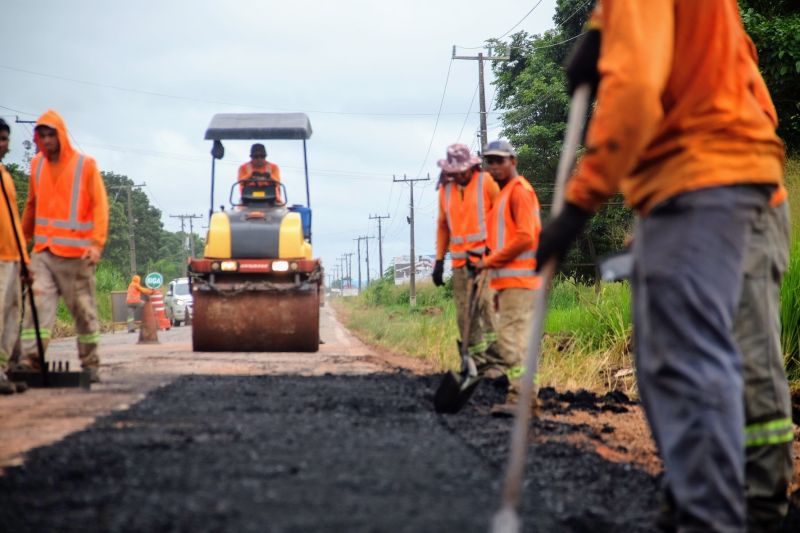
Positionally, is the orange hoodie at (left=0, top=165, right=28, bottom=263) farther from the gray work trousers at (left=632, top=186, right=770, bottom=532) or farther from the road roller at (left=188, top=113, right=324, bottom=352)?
the gray work trousers at (left=632, top=186, right=770, bottom=532)

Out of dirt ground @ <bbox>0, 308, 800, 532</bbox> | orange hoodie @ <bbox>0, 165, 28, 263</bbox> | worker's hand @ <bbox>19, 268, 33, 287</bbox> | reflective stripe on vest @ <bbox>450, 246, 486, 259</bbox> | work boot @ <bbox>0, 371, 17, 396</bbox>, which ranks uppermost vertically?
orange hoodie @ <bbox>0, 165, 28, 263</bbox>

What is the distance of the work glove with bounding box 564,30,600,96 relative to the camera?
2828 millimetres

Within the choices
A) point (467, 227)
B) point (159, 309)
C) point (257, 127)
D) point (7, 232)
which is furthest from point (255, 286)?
point (159, 309)

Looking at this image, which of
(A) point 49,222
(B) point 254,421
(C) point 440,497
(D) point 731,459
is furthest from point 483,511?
(A) point 49,222

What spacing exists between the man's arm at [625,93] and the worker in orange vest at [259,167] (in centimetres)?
874

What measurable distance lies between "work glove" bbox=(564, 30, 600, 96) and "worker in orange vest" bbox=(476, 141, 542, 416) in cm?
359

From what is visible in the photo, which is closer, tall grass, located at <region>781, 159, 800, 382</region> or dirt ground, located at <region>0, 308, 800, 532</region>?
dirt ground, located at <region>0, 308, 800, 532</region>

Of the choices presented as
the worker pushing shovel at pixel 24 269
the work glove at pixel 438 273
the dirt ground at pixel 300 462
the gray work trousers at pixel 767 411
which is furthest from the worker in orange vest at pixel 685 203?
the worker pushing shovel at pixel 24 269

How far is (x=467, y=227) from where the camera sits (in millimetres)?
7906

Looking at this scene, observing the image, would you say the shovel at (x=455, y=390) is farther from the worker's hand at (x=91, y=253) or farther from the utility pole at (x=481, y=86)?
the utility pole at (x=481, y=86)

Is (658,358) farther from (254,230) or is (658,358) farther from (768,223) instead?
(254,230)

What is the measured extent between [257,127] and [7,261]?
4.80 m

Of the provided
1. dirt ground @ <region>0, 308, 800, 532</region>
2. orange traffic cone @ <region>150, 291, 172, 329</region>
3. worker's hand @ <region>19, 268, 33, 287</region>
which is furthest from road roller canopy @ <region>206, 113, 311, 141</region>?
orange traffic cone @ <region>150, 291, 172, 329</region>

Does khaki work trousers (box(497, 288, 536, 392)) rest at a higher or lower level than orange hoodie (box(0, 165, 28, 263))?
lower
